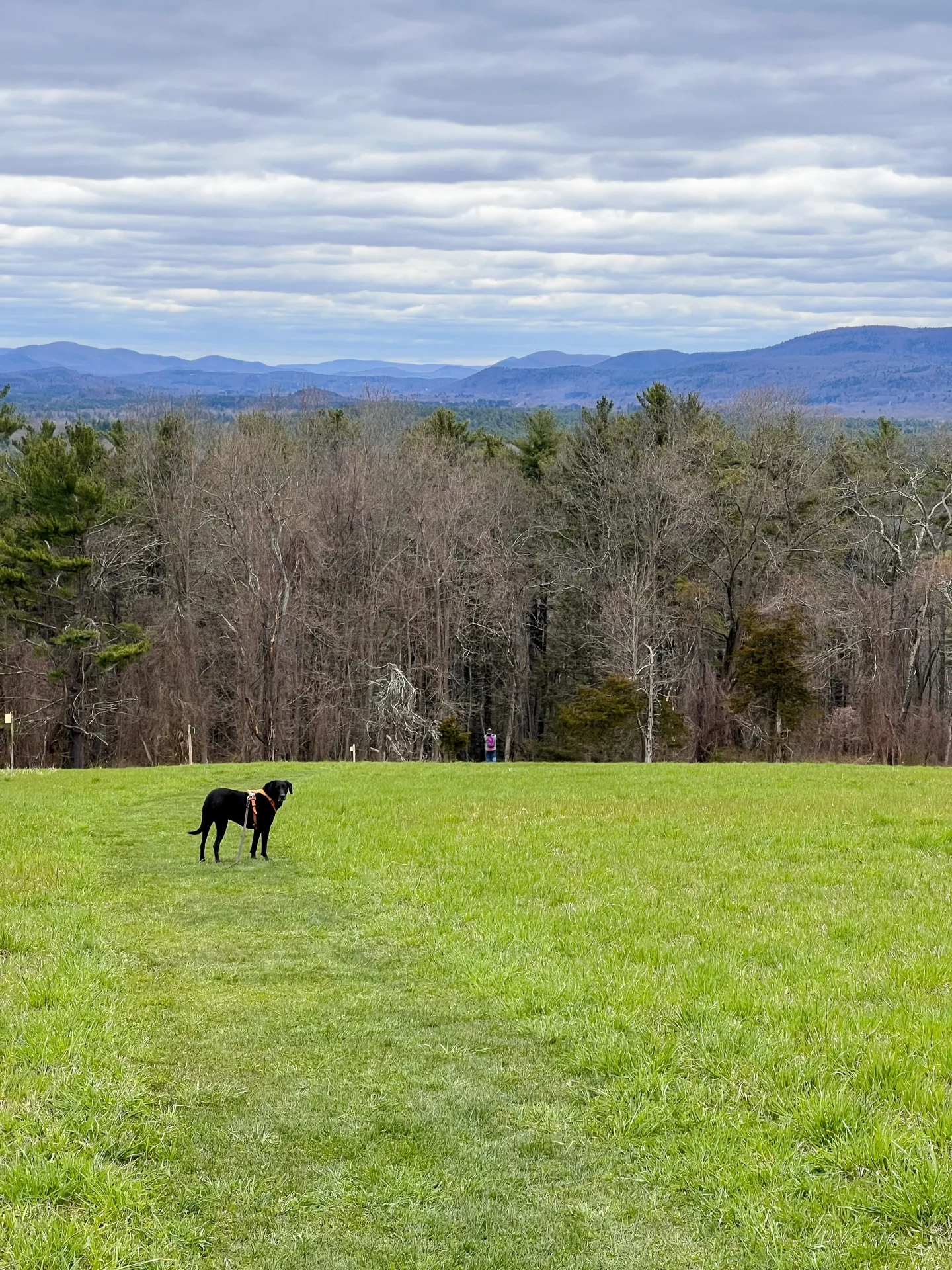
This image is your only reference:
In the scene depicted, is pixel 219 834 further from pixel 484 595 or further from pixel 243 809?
pixel 484 595

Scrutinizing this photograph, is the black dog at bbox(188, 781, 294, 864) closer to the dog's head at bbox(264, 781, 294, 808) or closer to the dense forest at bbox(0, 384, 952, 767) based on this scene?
the dog's head at bbox(264, 781, 294, 808)

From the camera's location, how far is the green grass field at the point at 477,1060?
16.4ft

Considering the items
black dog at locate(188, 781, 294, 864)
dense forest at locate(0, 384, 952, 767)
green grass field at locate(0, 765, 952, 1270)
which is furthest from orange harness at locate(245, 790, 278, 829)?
dense forest at locate(0, 384, 952, 767)

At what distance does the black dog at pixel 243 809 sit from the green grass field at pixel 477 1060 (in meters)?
0.50

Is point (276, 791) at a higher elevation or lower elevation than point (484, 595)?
lower

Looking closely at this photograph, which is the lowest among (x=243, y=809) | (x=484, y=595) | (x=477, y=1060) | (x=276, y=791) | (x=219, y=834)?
(x=477, y=1060)

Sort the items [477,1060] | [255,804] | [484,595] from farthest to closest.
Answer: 1. [484,595]
2. [255,804]
3. [477,1060]

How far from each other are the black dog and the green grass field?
1.65 ft

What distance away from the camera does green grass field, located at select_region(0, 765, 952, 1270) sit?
16.4 ft

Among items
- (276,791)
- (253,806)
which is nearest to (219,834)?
(253,806)

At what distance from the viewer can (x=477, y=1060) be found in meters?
7.06

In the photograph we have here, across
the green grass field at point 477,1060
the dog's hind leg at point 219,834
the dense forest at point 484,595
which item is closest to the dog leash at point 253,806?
the dog's hind leg at point 219,834

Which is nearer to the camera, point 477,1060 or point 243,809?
point 477,1060

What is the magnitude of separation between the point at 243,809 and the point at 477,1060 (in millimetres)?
7024
